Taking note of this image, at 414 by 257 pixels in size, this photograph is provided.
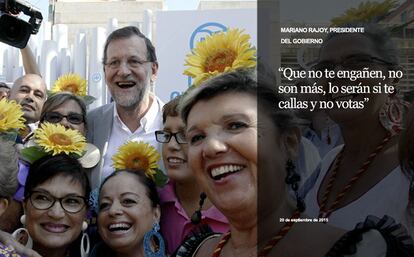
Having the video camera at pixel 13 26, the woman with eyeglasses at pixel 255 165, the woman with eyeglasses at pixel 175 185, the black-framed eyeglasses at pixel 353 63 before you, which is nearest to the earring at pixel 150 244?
the woman with eyeglasses at pixel 175 185

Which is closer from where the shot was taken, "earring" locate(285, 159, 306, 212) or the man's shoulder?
"earring" locate(285, 159, 306, 212)

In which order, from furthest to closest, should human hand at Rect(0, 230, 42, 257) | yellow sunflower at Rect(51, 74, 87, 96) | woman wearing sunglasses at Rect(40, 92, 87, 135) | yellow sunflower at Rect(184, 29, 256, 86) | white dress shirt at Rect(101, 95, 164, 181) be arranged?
yellow sunflower at Rect(51, 74, 87, 96)
woman wearing sunglasses at Rect(40, 92, 87, 135)
white dress shirt at Rect(101, 95, 164, 181)
human hand at Rect(0, 230, 42, 257)
yellow sunflower at Rect(184, 29, 256, 86)

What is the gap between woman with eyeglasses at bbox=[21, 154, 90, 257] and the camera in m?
2.10

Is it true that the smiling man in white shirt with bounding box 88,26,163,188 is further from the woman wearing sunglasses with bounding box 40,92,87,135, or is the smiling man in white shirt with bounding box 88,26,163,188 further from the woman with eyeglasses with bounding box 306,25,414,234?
the woman with eyeglasses with bounding box 306,25,414,234

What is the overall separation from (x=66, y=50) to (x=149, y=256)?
23.4 feet

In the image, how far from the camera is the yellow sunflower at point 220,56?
1613 millimetres

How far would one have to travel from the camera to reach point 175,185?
7.25 feet

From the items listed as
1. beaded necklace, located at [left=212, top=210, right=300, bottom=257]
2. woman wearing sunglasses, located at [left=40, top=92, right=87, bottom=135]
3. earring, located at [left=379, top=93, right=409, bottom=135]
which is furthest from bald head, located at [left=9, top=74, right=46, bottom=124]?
earring, located at [left=379, top=93, right=409, bottom=135]

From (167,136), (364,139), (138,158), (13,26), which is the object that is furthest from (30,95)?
(364,139)

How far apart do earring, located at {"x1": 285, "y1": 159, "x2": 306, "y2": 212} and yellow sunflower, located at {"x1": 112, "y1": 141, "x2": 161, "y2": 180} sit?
2.81ft

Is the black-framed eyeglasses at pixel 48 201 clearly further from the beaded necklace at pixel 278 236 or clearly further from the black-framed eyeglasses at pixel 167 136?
the beaded necklace at pixel 278 236

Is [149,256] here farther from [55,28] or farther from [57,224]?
[55,28]

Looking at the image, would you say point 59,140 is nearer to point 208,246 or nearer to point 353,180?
point 208,246

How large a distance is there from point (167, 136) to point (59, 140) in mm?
440
